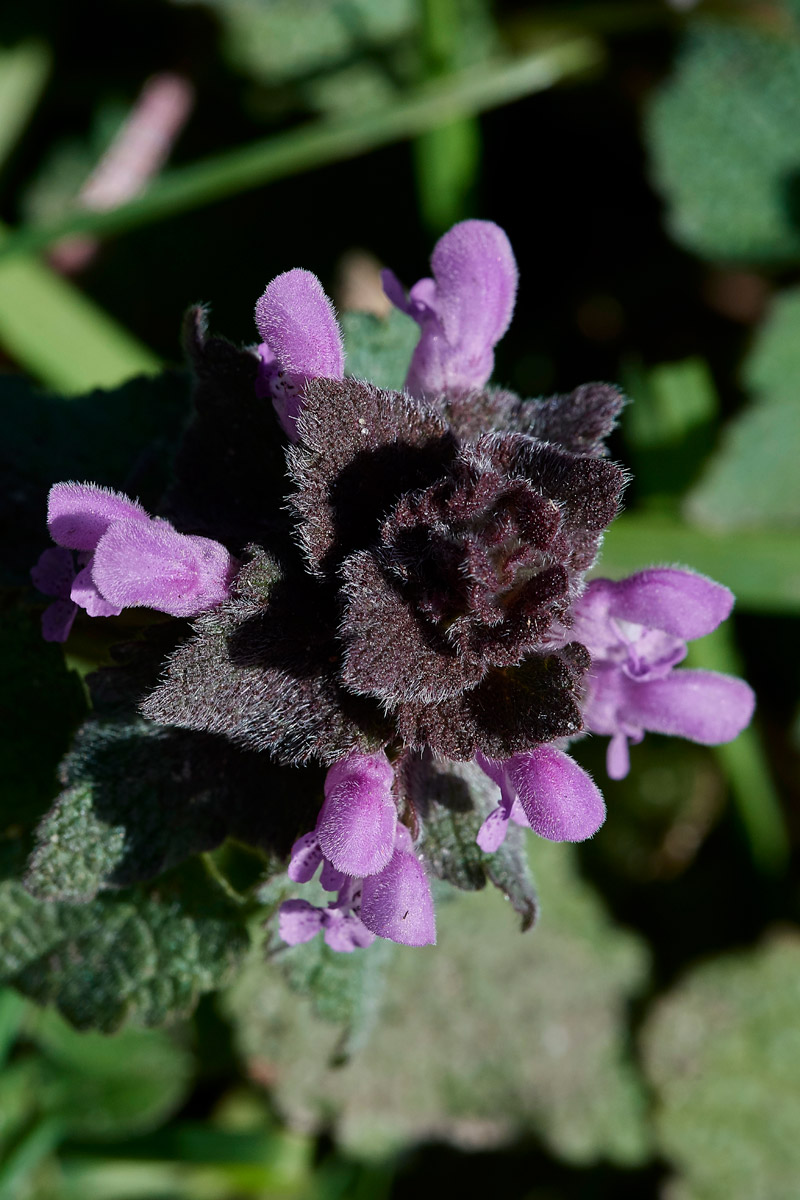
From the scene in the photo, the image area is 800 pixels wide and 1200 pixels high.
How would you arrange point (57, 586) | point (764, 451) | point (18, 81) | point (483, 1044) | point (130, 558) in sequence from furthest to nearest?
point (18, 81) < point (764, 451) < point (483, 1044) < point (57, 586) < point (130, 558)

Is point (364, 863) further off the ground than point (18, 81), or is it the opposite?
point (18, 81)

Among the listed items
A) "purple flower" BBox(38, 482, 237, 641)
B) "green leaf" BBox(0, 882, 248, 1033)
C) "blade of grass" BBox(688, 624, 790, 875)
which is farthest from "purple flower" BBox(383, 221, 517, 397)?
"blade of grass" BBox(688, 624, 790, 875)

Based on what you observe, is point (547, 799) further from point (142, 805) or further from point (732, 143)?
point (732, 143)

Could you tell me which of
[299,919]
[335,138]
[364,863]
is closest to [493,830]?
[364,863]

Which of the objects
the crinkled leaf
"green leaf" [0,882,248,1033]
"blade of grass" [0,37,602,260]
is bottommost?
"green leaf" [0,882,248,1033]

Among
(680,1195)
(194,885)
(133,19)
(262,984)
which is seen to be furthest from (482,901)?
(133,19)

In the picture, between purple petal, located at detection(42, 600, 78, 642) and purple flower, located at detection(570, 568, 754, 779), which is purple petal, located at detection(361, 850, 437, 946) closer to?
purple flower, located at detection(570, 568, 754, 779)

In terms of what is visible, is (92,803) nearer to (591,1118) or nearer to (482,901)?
(482,901)
